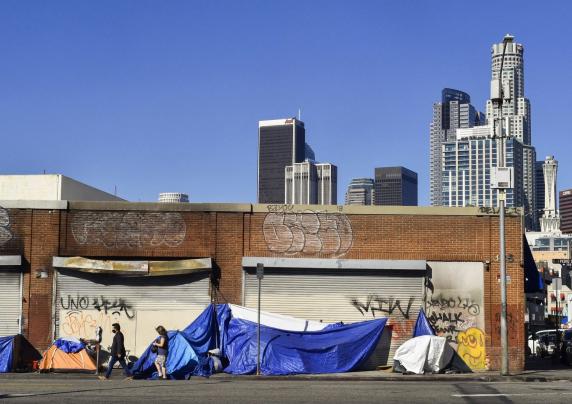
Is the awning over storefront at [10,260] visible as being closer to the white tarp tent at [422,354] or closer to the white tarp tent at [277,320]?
the white tarp tent at [277,320]

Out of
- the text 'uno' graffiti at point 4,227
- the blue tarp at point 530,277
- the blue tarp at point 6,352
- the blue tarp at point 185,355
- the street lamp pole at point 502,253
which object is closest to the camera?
the blue tarp at point 185,355

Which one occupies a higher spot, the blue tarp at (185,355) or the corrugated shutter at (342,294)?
the corrugated shutter at (342,294)

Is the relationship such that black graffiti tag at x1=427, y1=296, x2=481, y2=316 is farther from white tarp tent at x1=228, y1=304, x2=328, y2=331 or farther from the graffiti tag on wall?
white tarp tent at x1=228, y1=304, x2=328, y2=331

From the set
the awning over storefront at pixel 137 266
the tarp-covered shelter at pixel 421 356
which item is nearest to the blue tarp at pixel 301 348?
the tarp-covered shelter at pixel 421 356

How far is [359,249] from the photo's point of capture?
2717 centimetres

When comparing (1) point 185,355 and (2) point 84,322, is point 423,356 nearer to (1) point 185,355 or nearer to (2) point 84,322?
(1) point 185,355

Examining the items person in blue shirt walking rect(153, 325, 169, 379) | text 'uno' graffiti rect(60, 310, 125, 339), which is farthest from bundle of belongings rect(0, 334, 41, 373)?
person in blue shirt walking rect(153, 325, 169, 379)

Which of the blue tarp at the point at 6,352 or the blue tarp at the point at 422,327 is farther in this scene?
the blue tarp at the point at 422,327

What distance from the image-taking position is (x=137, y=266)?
88.4 ft

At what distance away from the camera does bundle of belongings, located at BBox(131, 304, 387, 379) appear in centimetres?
2436

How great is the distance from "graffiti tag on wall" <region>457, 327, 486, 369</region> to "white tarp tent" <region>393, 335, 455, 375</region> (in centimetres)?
170

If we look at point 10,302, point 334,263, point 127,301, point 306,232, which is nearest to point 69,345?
point 127,301

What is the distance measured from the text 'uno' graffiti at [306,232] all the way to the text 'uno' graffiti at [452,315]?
345 cm

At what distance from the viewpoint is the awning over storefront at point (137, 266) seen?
26828 millimetres
